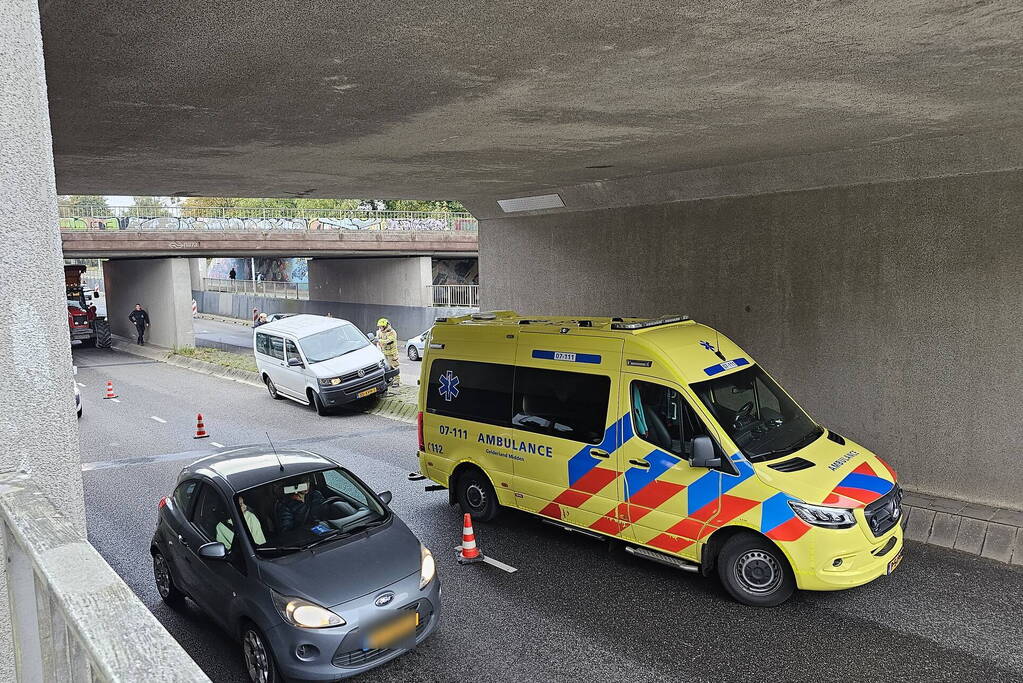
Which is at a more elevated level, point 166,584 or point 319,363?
point 319,363

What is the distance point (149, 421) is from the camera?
17672mm

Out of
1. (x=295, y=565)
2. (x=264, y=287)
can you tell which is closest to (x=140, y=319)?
(x=264, y=287)

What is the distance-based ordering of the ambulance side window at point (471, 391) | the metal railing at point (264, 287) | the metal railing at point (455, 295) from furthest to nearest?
1. the metal railing at point (264, 287)
2. the metal railing at point (455, 295)
3. the ambulance side window at point (471, 391)

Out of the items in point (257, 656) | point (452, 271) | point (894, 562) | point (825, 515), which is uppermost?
point (452, 271)

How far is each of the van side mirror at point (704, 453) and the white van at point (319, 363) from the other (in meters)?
11.9

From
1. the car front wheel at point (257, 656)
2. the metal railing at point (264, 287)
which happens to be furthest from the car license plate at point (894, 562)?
the metal railing at point (264, 287)

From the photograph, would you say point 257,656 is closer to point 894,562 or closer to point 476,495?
point 476,495

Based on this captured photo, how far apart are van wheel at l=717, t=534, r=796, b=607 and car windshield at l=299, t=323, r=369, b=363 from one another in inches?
518

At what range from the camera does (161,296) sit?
3272 centimetres

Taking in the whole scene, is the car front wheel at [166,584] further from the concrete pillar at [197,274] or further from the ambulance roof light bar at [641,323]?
the concrete pillar at [197,274]

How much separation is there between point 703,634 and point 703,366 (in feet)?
8.98

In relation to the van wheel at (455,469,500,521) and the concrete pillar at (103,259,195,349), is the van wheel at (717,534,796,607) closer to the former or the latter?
the van wheel at (455,469,500,521)

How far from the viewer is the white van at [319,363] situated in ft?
58.6

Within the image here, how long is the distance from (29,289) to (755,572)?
6669 millimetres
